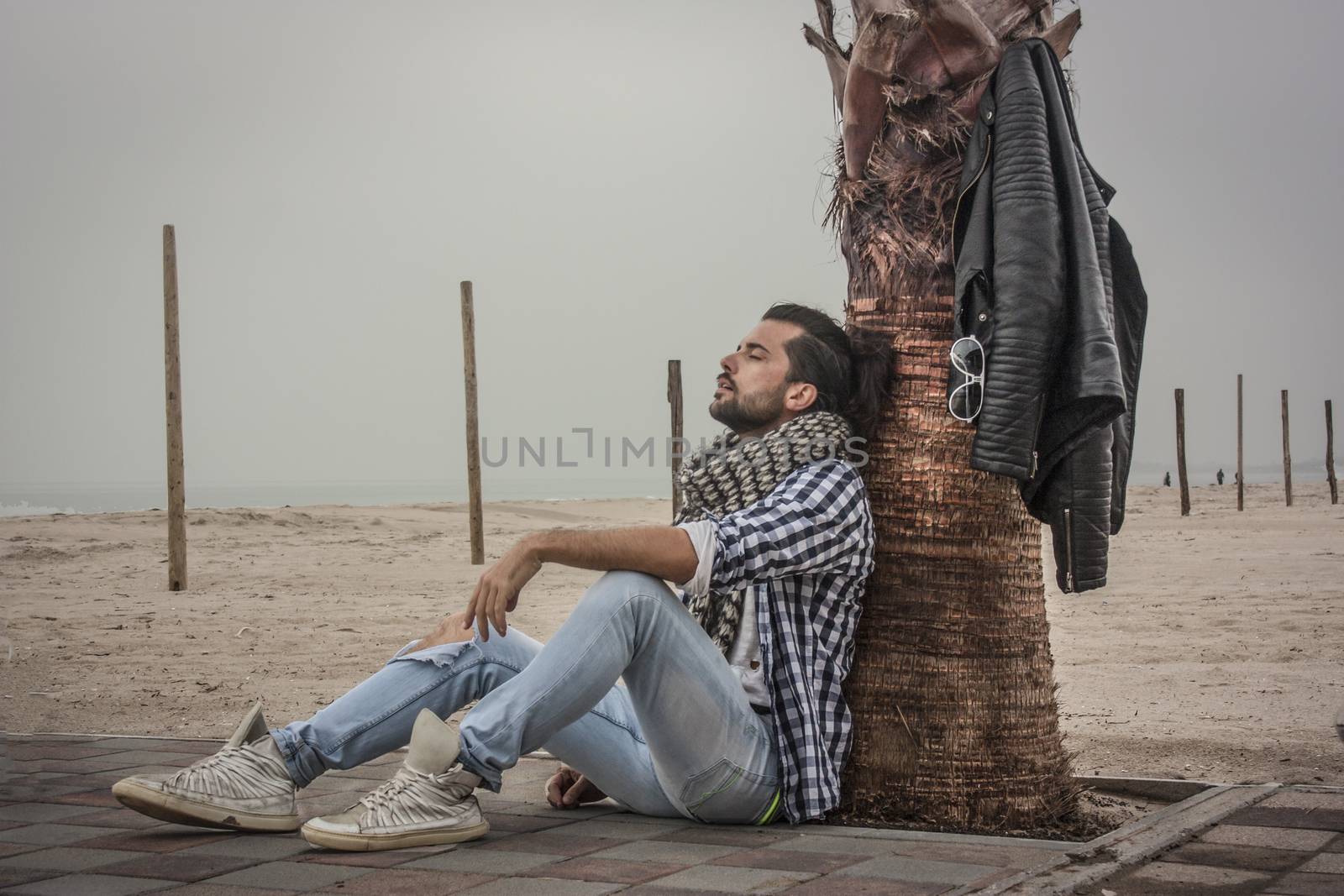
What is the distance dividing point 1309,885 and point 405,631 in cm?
723

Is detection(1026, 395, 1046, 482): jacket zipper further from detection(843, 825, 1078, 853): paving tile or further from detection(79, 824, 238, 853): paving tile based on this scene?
detection(79, 824, 238, 853): paving tile

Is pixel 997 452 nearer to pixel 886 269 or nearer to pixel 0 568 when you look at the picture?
pixel 886 269

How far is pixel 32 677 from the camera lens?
6.66 m

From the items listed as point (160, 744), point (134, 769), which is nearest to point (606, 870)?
point (134, 769)

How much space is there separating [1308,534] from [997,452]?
16.9 meters

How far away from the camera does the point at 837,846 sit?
8.91ft

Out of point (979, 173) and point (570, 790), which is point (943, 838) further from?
point (979, 173)

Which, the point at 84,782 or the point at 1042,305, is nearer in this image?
the point at 1042,305

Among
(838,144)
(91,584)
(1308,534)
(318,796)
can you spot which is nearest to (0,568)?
(91,584)

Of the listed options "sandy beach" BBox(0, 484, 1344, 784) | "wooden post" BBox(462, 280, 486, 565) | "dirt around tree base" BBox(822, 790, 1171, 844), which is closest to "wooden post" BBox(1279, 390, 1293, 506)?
"sandy beach" BBox(0, 484, 1344, 784)

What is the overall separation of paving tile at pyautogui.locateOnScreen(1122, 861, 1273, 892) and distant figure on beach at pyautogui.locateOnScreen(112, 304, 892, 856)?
70 centimetres

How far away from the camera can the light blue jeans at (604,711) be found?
2600mm

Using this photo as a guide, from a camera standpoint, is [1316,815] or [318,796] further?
[318,796]

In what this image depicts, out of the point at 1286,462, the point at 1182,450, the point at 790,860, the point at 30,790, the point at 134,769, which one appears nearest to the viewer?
the point at 790,860
